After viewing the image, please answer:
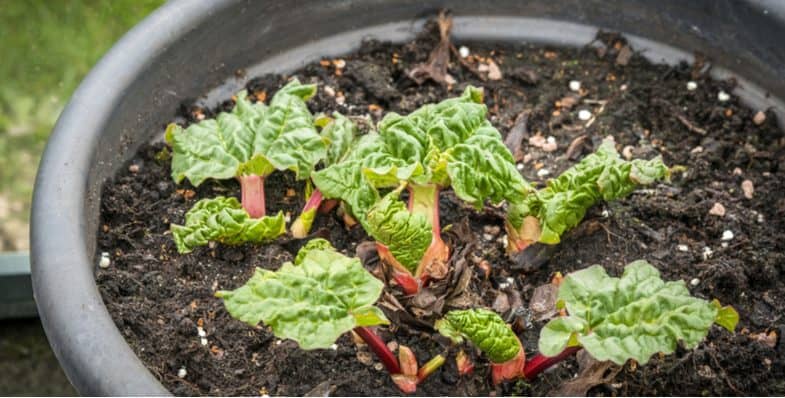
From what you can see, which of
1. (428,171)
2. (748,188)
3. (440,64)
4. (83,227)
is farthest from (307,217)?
(748,188)

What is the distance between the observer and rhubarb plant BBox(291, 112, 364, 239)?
1731 millimetres

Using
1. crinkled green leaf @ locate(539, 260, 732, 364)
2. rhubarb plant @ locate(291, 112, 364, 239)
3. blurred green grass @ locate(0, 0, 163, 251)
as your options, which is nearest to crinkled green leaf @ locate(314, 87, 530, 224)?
rhubarb plant @ locate(291, 112, 364, 239)

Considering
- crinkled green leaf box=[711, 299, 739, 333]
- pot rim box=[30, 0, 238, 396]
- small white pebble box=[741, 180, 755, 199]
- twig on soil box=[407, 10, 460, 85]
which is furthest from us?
twig on soil box=[407, 10, 460, 85]

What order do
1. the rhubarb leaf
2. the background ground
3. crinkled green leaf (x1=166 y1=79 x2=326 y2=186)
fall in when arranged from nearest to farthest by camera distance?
the rhubarb leaf < crinkled green leaf (x1=166 y1=79 x2=326 y2=186) < the background ground

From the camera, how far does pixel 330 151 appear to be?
1.75m

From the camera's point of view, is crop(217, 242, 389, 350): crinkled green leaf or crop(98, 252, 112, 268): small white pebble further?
crop(98, 252, 112, 268): small white pebble

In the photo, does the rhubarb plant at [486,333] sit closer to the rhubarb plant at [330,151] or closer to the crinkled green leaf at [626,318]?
the crinkled green leaf at [626,318]

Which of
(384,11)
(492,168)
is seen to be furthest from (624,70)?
(492,168)

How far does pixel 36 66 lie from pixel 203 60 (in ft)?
3.13

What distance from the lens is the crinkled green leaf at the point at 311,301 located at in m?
1.36

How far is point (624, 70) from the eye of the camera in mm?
2098

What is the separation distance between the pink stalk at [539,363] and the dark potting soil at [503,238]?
0.02 m

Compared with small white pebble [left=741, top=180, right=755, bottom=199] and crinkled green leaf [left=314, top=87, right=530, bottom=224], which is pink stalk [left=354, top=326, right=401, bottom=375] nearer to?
crinkled green leaf [left=314, top=87, right=530, bottom=224]

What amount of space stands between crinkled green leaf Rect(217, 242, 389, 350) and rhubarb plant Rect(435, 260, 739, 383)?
16 centimetres
